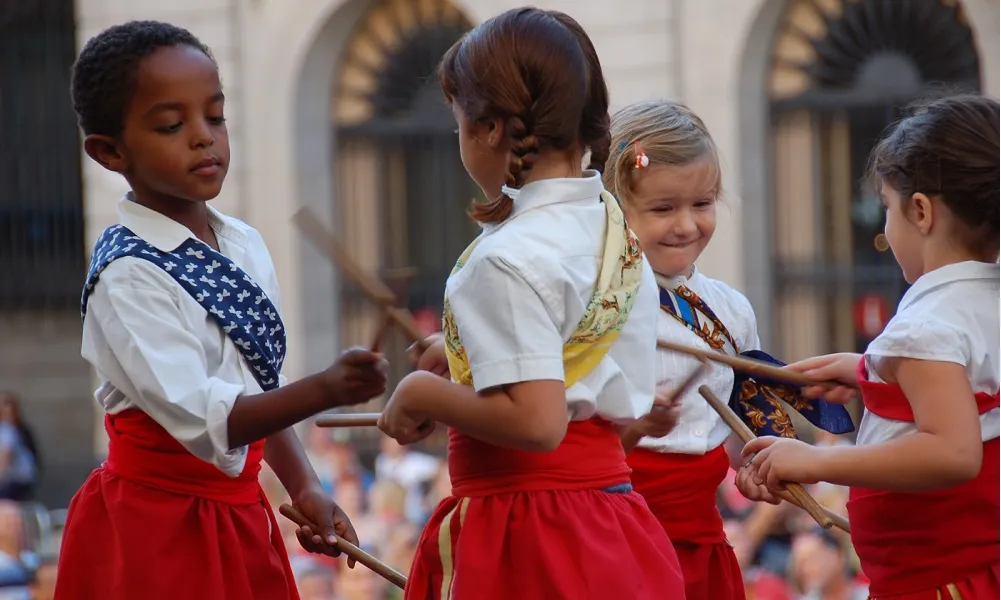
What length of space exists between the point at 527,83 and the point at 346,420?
654 mm

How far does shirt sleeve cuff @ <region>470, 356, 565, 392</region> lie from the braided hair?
269 millimetres

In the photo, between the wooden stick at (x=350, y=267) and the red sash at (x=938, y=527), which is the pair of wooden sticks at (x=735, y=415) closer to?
the red sash at (x=938, y=527)

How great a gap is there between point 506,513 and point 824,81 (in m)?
7.32

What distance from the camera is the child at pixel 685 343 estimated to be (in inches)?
116

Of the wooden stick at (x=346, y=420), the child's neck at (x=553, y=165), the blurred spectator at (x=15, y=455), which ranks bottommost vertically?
the blurred spectator at (x=15, y=455)

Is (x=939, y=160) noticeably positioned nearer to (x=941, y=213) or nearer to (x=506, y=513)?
(x=941, y=213)

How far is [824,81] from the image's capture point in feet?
30.1

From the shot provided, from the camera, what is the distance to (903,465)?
2.37 m

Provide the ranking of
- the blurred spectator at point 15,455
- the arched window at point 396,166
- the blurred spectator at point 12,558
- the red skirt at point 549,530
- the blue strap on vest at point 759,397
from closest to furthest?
the red skirt at point 549,530, the blue strap on vest at point 759,397, the blurred spectator at point 12,558, the blurred spectator at point 15,455, the arched window at point 396,166

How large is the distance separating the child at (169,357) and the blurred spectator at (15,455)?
7.57m

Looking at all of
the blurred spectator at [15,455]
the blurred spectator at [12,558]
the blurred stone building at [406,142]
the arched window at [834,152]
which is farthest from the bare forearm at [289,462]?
the blurred spectator at [15,455]

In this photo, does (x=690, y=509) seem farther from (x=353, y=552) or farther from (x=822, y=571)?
(x=822, y=571)

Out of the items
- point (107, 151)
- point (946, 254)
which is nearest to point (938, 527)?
point (946, 254)

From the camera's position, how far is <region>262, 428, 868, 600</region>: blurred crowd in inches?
214
